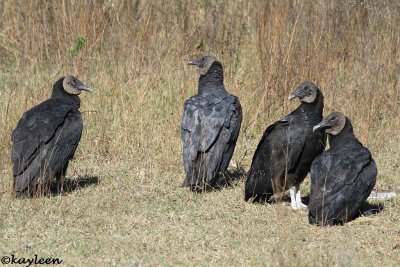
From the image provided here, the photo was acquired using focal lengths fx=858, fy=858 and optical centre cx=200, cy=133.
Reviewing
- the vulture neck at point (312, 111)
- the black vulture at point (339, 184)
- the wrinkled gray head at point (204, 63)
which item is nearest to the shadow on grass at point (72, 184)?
the wrinkled gray head at point (204, 63)

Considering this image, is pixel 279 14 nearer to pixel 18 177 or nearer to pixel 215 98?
pixel 215 98

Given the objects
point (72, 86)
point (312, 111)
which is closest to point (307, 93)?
Answer: point (312, 111)

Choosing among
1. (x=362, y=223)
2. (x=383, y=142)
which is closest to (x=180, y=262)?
(x=362, y=223)

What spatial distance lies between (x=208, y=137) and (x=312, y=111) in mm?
841

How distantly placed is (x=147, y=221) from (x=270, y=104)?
264cm

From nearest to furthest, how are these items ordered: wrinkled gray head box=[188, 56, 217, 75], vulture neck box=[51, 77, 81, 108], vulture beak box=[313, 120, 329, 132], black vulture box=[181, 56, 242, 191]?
vulture beak box=[313, 120, 329, 132] < black vulture box=[181, 56, 242, 191] < vulture neck box=[51, 77, 81, 108] < wrinkled gray head box=[188, 56, 217, 75]

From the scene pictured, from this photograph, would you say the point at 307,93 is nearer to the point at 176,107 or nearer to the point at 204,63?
the point at 204,63

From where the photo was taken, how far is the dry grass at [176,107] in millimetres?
5551

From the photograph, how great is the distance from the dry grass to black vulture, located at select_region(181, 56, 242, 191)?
0.19 meters

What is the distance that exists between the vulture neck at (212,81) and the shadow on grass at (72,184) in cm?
118

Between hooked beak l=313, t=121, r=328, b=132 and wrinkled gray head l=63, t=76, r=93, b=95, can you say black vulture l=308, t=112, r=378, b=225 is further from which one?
wrinkled gray head l=63, t=76, r=93, b=95

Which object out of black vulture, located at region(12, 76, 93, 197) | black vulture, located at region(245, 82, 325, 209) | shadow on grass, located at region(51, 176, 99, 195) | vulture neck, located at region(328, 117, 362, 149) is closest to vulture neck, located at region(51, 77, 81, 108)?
black vulture, located at region(12, 76, 93, 197)

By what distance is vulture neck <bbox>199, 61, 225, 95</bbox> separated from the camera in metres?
7.29

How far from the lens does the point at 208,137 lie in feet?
22.1
